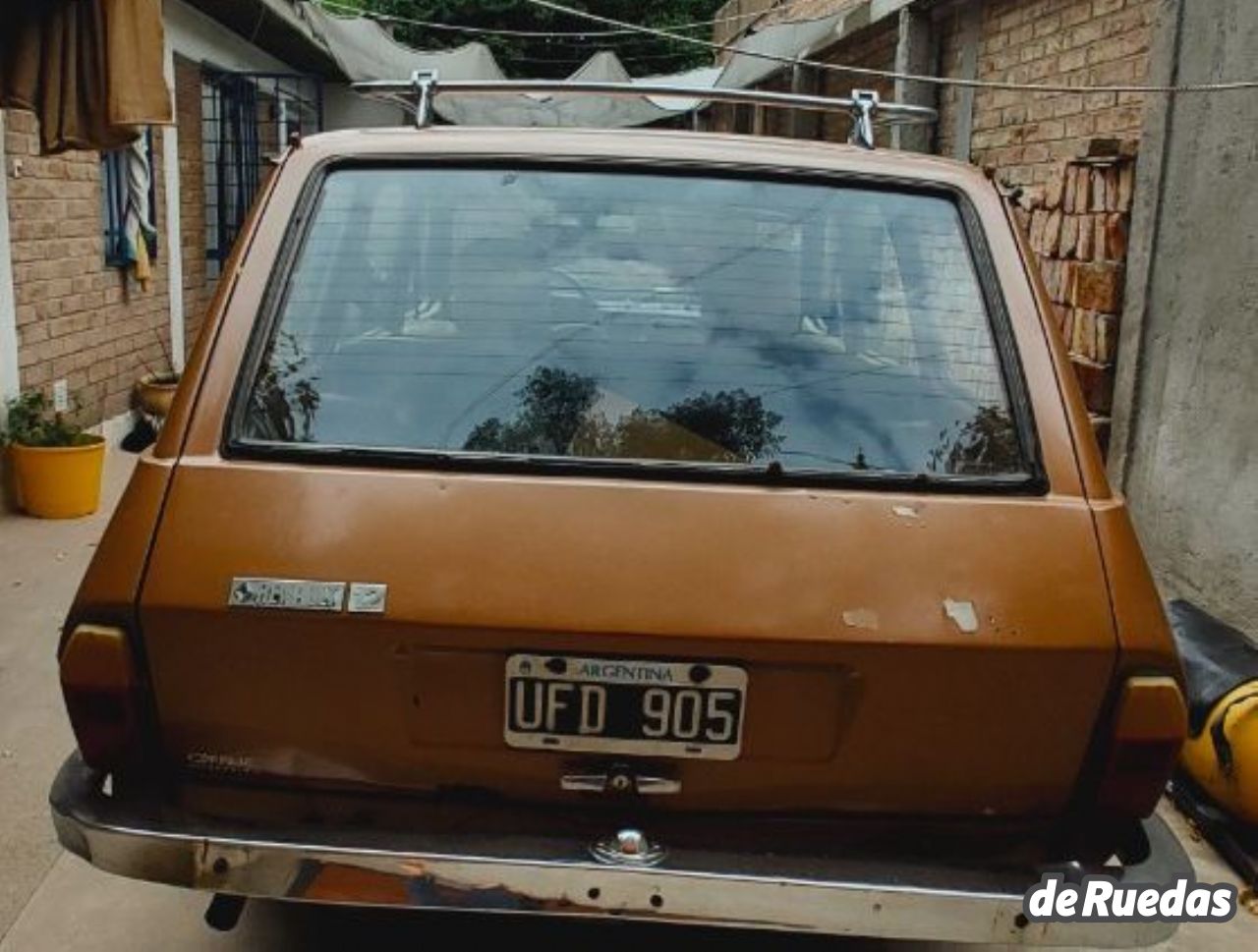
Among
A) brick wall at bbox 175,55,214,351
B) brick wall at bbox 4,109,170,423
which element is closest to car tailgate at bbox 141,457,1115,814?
brick wall at bbox 4,109,170,423

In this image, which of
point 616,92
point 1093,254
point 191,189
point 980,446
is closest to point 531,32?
point 191,189

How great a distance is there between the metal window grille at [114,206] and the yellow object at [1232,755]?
21.2 feet

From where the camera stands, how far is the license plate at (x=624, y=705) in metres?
2.12

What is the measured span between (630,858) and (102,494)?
17.9 ft

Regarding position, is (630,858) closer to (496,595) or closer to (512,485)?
(496,595)

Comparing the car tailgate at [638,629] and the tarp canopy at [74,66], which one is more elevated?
the tarp canopy at [74,66]

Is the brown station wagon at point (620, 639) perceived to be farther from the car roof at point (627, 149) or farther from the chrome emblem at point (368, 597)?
the car roof at point (627, 149)

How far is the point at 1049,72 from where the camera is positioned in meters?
6.60

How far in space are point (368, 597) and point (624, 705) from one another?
456mm

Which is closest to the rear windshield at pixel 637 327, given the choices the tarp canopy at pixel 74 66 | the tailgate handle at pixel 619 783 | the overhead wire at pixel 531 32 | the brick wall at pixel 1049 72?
the tailgate handle at pixel 619 783

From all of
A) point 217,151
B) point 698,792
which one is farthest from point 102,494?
point 698,792

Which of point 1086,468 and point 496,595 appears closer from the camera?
point 496,595

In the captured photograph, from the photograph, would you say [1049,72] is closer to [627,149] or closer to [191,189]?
[627,149]

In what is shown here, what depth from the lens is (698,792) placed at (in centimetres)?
219
